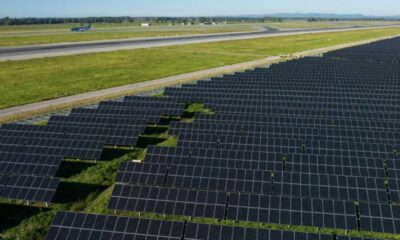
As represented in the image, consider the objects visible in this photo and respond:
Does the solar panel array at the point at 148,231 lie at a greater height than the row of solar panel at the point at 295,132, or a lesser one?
greater

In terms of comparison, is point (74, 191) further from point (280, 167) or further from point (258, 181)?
point (280, 167)

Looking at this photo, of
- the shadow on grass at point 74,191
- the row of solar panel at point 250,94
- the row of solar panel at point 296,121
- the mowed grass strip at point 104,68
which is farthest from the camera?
the mowed grass strip at point 104,68

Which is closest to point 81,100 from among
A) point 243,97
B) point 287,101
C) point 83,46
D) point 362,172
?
point 243,97

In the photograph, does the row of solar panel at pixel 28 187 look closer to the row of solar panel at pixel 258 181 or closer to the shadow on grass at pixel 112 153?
the row of solar panel at pixel 258 181

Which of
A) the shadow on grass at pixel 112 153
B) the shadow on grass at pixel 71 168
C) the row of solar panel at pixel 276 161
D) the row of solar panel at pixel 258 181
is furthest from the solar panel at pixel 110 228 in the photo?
the shadow on grass at pixel 112 153

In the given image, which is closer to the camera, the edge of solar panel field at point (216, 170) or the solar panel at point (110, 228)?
the solar panel at point (110, 228)

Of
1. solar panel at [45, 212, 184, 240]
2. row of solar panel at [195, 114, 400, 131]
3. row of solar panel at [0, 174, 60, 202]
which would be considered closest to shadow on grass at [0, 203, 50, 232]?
row of solar panel at [0, 174, 60, 202]

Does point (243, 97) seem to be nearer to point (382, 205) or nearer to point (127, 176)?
A: point (127, 176)
